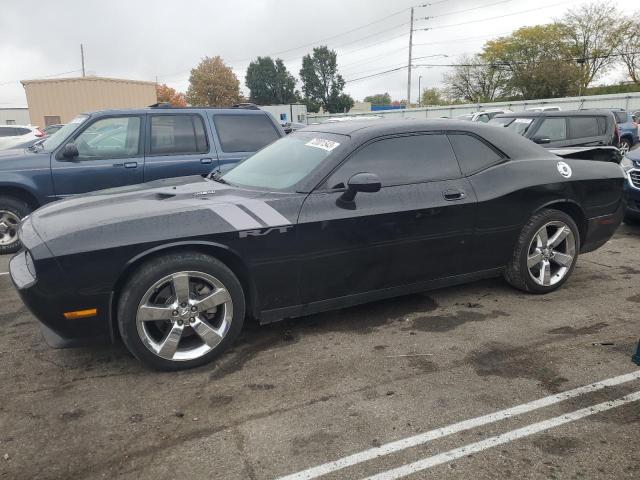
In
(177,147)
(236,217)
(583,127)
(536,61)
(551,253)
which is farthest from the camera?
(536,61)

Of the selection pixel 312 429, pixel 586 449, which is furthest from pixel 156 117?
pixel 586 449

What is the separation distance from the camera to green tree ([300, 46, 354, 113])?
239 feet

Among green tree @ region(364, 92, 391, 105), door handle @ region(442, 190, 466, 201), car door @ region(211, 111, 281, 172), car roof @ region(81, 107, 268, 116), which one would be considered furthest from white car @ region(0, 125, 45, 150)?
green tree @ region(364, 92, 391, 105)

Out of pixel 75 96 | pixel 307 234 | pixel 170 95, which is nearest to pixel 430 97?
pixel 170 95

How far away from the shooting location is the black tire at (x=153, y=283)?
290cm

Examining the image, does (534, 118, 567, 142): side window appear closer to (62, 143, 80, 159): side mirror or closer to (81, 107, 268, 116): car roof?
(81, 107, 268, 116): car roof

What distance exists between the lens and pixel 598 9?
167ft

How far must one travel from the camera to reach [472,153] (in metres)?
4.01

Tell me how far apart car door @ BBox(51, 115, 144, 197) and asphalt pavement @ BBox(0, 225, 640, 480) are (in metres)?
2.33

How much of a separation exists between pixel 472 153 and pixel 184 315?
2.59m

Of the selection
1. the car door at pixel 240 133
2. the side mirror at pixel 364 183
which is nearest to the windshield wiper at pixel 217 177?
the side mirror at pixel 364 183

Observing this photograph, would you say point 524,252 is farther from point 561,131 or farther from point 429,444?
point 561,131

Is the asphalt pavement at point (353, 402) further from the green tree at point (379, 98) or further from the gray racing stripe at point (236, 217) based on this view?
the green tree at point (379, 98)

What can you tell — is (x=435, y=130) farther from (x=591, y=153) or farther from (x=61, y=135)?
(x=61, y=135)
